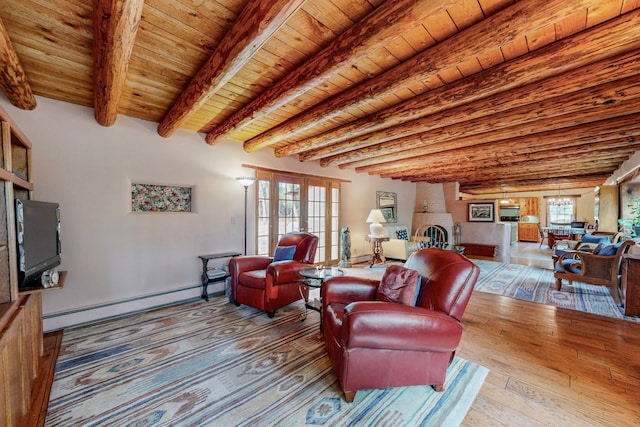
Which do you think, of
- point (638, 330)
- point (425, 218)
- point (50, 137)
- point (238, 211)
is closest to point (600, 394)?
point (638, 330)

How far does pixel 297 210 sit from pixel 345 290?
303cm

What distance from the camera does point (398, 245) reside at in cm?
650

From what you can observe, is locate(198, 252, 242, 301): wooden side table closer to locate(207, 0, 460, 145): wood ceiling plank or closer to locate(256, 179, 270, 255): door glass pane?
locate(256, 179, 270, 255): door glass pane

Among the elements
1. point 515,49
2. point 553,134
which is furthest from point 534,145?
point 515,49

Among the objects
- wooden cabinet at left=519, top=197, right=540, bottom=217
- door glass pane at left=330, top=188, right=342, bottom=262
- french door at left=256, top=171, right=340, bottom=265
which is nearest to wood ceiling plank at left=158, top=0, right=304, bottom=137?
french door at left=256, top=171, right=340, bottom=265

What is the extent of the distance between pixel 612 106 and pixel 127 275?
5.73 m

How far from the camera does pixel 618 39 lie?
165 centimetres

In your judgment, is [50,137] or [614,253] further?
[614,253]

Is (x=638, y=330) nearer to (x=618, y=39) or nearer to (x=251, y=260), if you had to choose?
(x=618, y=39)

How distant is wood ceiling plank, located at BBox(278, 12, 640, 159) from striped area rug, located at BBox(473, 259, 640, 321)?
121 inches

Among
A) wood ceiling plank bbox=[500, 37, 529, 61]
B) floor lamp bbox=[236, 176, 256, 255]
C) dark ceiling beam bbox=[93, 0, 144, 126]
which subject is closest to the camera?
dark ceiling beam bbox=[93, 0, 144, 126]

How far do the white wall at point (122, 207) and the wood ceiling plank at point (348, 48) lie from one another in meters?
1.72

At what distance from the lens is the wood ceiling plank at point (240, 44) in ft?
4.63

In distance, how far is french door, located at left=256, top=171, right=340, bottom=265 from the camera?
185 inches
